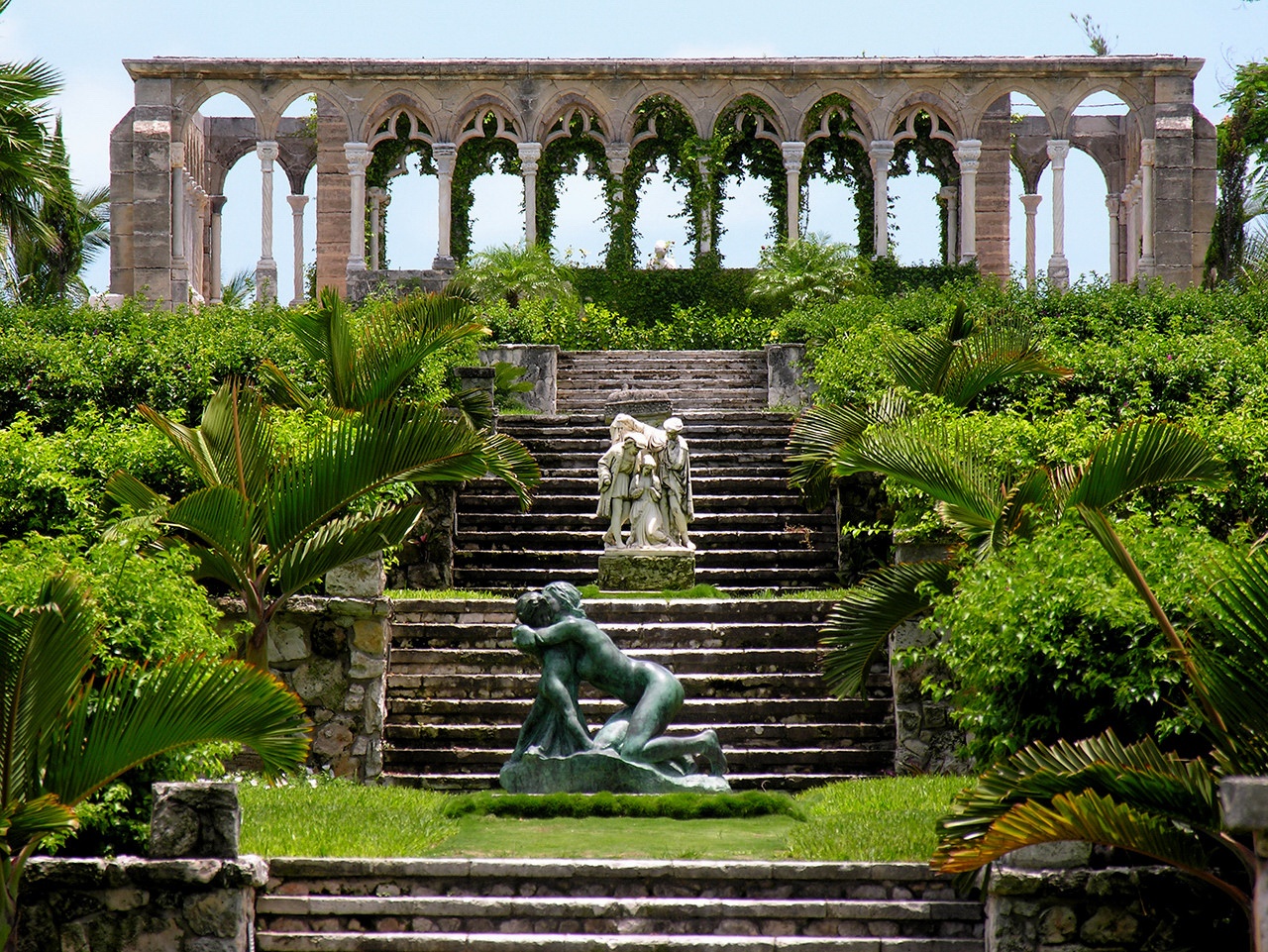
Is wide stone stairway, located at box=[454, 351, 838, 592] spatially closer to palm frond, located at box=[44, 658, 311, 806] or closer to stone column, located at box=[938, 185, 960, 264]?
palm frond, located at box=[44, 658, 311, 806]

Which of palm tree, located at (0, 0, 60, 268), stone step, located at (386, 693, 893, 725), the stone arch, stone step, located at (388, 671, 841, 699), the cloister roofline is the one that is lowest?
stone step, located at (386, 693, 893, 725)

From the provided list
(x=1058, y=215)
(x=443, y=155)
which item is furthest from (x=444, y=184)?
(x=1058, y=215)

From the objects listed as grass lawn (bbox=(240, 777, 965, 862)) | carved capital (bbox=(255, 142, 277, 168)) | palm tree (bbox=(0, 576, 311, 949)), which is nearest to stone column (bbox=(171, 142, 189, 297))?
carved capital (bbox=(255, 142, 277, 168))

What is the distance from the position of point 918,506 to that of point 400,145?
2091cm

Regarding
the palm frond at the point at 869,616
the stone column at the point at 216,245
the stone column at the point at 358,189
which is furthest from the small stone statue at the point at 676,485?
the stone column at the point at 216,245

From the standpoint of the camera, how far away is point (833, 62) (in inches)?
1102

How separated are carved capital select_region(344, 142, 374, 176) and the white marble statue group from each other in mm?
15992

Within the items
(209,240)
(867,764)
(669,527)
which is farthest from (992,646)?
(209,240)

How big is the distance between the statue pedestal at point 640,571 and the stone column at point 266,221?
16.1 meters

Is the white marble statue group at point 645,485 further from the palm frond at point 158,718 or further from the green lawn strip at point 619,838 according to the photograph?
the palm frond at point 158,718

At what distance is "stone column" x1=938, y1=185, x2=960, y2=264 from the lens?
30.7 metres

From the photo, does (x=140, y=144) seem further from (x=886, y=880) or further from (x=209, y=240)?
(x=886, y=880)

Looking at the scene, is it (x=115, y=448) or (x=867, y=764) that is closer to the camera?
(x=867, y=764)

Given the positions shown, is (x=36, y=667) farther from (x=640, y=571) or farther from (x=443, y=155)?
(x=443, y=155)
